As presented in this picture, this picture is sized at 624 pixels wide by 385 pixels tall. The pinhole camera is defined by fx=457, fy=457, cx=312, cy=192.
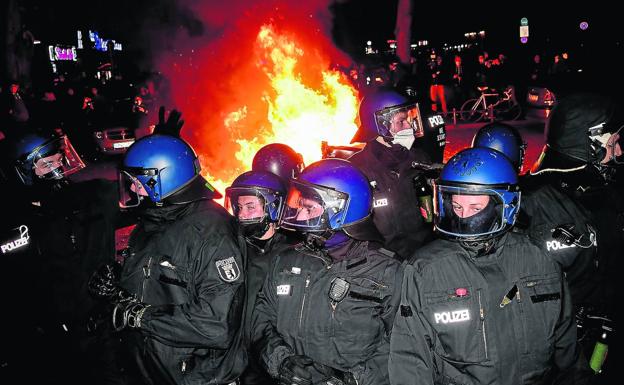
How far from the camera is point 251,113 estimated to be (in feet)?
44.1

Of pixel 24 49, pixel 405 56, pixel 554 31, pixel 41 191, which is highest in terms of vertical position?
pixel 24 49

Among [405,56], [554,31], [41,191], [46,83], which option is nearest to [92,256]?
[41,191]

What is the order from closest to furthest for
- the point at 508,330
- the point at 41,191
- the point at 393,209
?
the point at 508,330 < the point at 41,191 < the point at 393,209

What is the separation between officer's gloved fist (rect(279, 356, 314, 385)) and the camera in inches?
123

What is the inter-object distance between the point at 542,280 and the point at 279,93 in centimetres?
1122

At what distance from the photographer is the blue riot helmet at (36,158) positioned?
4633 mm

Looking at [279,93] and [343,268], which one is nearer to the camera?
[343,268]

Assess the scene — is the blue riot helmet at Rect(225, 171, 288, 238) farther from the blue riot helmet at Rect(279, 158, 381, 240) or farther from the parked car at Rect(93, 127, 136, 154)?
the parked car at Rect(93, 127, 136, 154)

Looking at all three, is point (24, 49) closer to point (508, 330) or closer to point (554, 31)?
point (508, 330)

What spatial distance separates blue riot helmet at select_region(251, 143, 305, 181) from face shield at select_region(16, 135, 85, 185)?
233cm

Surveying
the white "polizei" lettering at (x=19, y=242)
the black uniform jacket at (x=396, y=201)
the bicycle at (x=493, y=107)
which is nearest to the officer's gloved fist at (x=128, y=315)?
the white "polizei" lettering at (x=19, y=242)

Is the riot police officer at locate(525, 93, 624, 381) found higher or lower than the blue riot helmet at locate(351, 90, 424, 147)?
lower

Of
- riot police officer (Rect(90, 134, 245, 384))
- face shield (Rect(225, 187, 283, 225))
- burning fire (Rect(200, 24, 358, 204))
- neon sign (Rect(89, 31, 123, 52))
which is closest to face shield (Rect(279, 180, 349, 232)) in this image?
riot police officer (Rect(90, 134, 245, 384))

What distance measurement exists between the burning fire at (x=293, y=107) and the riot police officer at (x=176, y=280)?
24.8ft
